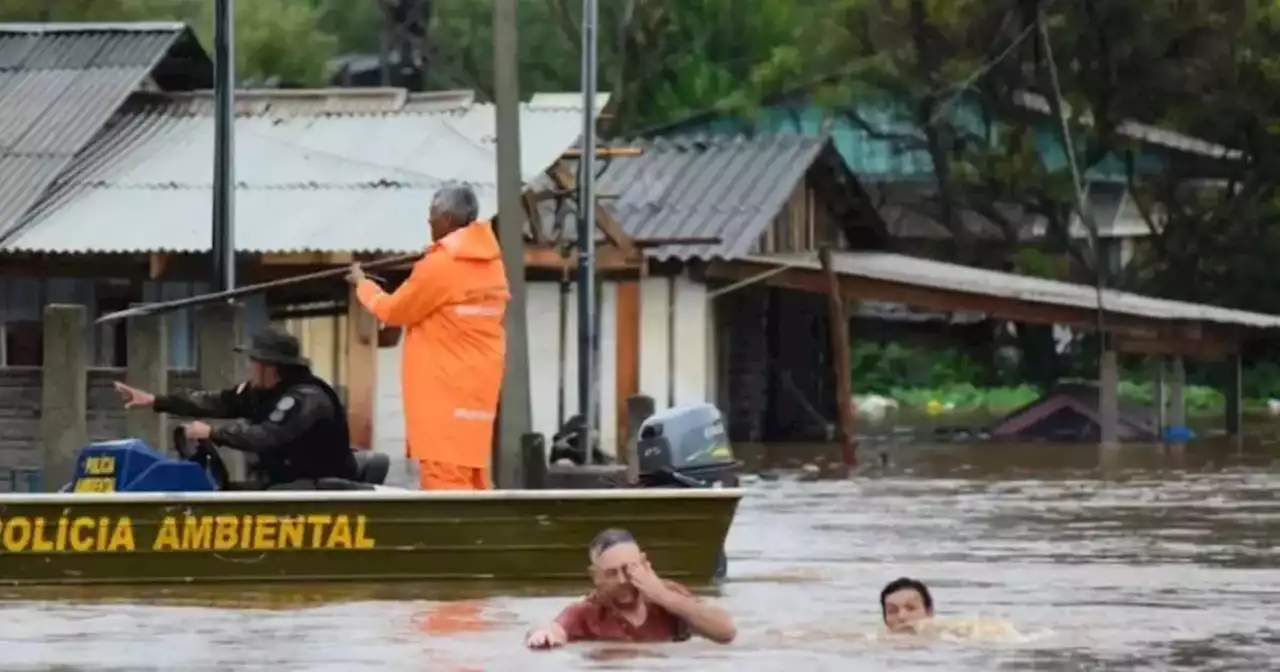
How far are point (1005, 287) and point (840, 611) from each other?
76.7ft

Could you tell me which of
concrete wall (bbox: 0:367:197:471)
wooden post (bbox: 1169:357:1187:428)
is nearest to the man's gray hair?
concrete wall (bbox: 0:367:197:471)

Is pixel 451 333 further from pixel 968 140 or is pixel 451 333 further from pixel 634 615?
pixel 968 140

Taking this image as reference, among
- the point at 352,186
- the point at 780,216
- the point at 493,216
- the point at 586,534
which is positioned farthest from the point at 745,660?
the point at 780,216

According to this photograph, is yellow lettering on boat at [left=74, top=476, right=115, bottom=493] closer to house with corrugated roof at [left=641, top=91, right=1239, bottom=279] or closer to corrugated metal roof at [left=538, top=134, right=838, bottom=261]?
corrugated metal roof at [left=538, top=134, right=838, bottom=261]

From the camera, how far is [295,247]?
26234mm

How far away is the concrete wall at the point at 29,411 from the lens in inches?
784

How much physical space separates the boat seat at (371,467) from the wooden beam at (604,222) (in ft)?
44.8

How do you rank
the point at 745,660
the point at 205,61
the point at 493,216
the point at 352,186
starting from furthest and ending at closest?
1. the point at 205,61
2. the point at 352,186
3. the point at 493,216
4. the point at 745,660

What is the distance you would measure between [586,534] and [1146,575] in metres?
3.80

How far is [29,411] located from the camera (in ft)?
67.4

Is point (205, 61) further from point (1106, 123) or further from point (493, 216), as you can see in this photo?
point (1106, 123)

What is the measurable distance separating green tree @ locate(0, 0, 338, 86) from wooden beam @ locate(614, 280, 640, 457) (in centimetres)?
1263

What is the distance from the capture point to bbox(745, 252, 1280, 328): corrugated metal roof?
37.3 metres

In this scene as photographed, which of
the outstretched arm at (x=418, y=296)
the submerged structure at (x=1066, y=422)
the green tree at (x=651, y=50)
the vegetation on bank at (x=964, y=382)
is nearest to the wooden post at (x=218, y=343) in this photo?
the outstretched arm at (x=418, y=296)
